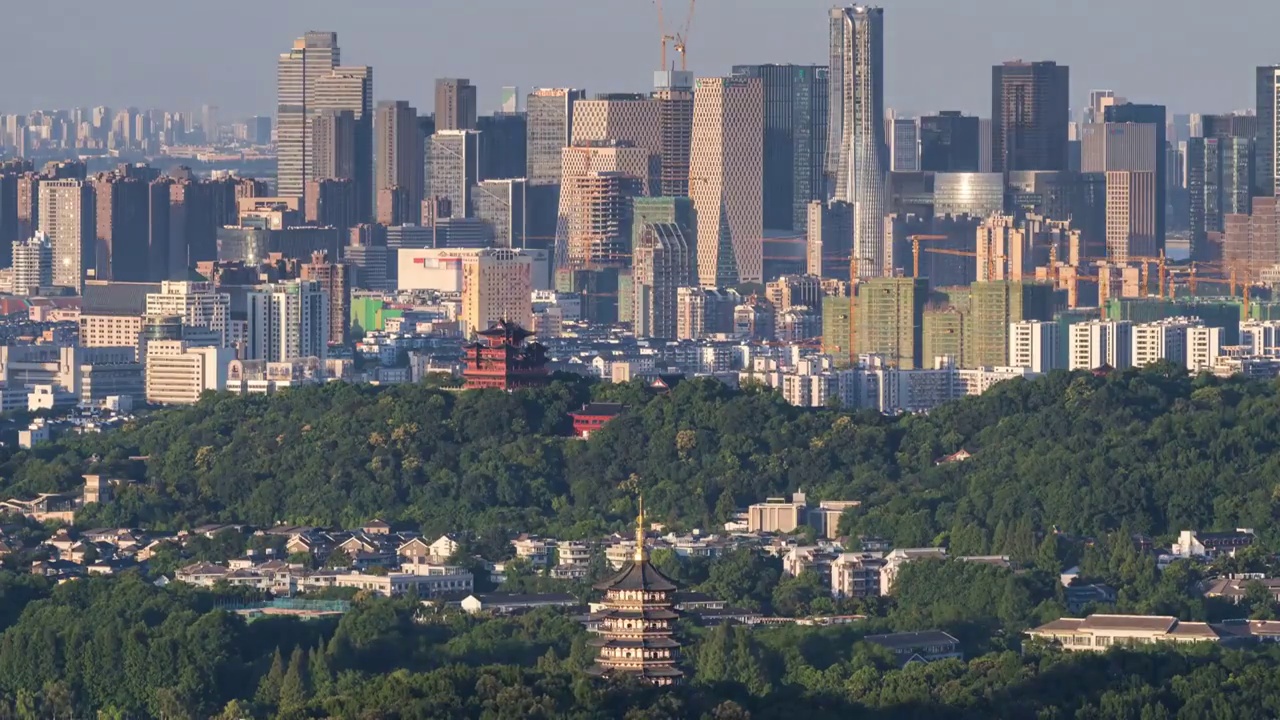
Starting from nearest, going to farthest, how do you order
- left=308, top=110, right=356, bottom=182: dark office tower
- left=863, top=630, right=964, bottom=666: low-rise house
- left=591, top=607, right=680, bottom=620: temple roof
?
1. left=591, top=607, right=680, bottom=620: temple roof
2. left=863, top=630, right=964, bottom=666: low-rise house
3. left=308, top=110, right=356, bottom=182: dark office tower

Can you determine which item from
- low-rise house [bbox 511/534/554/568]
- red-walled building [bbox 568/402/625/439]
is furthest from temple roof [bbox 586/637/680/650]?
red-walled building [bbox 568/402/625/439]

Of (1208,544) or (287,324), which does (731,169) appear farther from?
(1208,544)

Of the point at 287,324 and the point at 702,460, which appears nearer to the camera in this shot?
the point at 702,460

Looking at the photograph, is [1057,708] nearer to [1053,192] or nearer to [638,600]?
[638,600]

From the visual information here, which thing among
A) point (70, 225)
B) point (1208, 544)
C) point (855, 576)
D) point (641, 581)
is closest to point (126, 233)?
point (70, 225)

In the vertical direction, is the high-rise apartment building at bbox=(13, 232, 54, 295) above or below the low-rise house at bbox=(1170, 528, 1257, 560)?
above

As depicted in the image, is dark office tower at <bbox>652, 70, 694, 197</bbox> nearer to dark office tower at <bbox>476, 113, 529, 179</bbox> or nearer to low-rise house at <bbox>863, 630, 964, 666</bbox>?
dark office tower at <bbox>476, 113, 529, 179</bbox>
